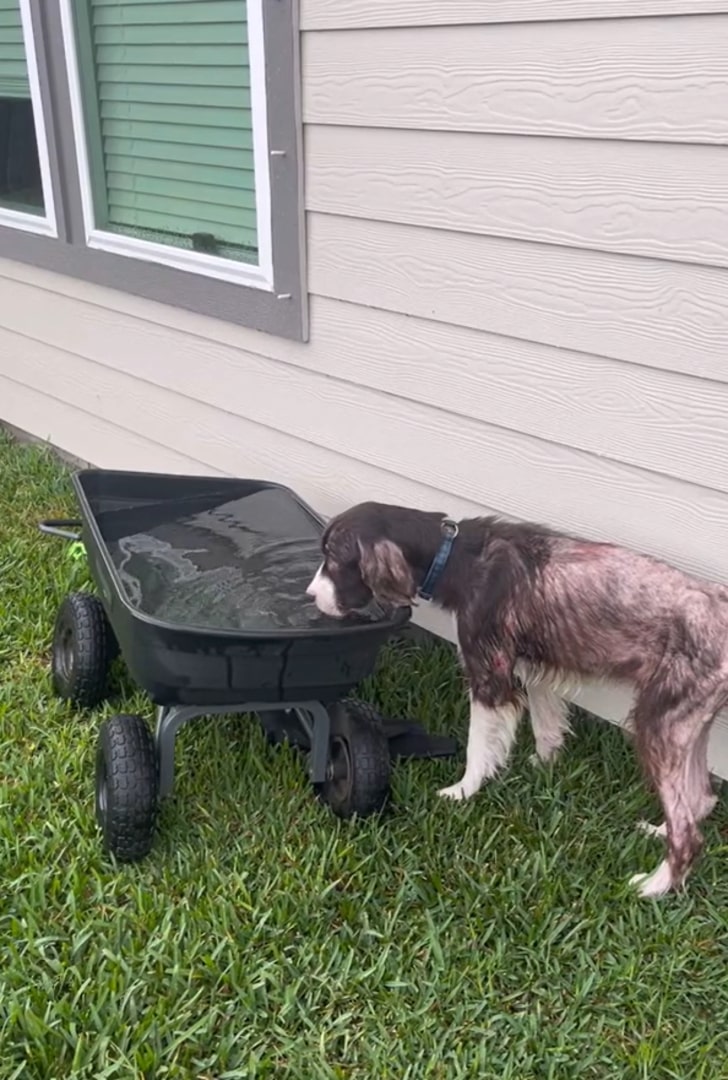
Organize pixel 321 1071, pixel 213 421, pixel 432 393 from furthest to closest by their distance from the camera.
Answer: pixel 213 421 < pixel 432 393 < pixel 321 1071

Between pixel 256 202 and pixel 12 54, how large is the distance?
2.25 m

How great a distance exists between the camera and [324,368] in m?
3.86

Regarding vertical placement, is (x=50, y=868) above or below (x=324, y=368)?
below

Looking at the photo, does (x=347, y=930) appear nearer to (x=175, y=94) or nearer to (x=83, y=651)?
(x=83, y=651)

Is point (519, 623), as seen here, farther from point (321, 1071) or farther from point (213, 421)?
point (213, 421)

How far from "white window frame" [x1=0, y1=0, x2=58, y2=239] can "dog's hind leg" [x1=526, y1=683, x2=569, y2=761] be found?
3444 mm

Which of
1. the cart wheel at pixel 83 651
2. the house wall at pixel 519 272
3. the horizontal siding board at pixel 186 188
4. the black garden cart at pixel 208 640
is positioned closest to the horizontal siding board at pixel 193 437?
the house wall at pixel 519 272

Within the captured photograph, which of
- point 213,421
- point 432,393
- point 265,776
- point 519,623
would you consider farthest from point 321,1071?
point 213,421

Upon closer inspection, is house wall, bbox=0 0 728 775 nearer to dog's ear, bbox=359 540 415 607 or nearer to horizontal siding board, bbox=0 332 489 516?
horizontal siding board, bbox=0 332 489 516

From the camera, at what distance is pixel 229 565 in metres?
3.30

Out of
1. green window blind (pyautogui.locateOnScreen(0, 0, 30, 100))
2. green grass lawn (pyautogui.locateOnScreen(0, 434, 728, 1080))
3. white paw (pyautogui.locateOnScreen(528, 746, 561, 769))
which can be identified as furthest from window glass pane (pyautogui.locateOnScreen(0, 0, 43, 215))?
white paw (pyautogui.locateOnScreen(528, 746, 561, 769))

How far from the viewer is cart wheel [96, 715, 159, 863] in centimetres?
267

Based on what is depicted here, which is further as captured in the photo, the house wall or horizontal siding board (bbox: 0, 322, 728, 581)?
horizontal siding board (bbox: 0, 322, 728, 581)

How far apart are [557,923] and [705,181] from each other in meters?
1.89
